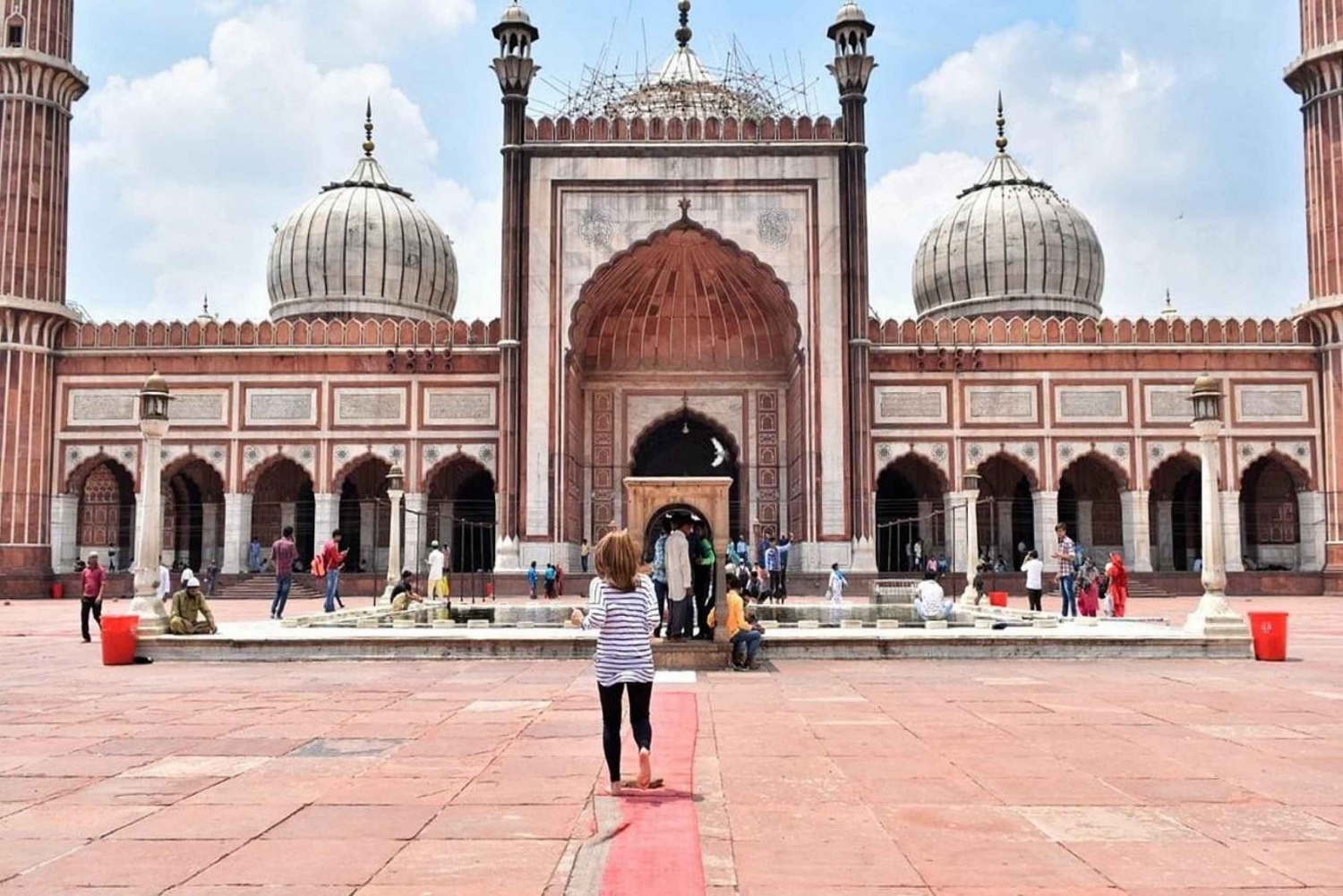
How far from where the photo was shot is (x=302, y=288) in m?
28.4

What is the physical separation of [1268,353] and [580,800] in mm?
23539

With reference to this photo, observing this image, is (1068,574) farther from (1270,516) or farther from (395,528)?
(1270,516)

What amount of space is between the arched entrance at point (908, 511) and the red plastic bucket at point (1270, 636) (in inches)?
555

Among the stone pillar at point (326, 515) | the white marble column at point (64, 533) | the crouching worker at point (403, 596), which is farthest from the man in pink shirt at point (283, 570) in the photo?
the white marble column at point (64, 533)

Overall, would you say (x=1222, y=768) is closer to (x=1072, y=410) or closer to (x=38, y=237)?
(x=1072, y=410)

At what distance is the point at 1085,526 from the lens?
83.7 ft

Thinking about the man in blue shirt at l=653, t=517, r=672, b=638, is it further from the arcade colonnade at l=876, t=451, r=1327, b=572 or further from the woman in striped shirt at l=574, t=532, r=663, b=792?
the arcade colonnade at l=876, t=451, r=1327, b=572

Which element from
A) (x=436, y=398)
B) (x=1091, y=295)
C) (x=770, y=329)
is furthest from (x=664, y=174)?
(x=1091, y=295)

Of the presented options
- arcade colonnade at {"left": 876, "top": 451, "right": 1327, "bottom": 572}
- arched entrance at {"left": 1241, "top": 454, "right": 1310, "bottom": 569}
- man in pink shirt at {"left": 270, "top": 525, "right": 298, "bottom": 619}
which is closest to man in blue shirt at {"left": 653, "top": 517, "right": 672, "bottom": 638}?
man in pink shirt at {"left": 270, "top": 525, "right": 298, "bottom": 619}

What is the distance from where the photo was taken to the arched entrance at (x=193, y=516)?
25719mm

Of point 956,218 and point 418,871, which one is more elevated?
point 956,218

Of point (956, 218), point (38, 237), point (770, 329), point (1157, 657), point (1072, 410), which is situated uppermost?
point (956, 218)

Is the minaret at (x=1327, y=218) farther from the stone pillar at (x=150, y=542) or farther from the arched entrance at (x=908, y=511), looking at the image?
the stone pillar at (x=150, y=542)

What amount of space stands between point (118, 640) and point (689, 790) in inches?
271
